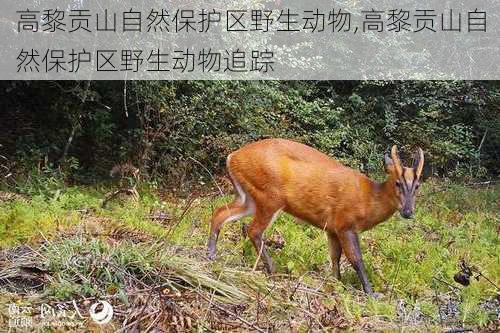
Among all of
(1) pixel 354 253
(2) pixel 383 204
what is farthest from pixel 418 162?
(1) pixel 354 253

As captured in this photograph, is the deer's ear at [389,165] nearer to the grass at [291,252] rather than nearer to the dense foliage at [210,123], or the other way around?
the grass at [291,252]

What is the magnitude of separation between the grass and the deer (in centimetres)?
29

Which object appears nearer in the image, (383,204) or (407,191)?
(407,191)

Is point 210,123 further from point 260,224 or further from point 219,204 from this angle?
point 260,224

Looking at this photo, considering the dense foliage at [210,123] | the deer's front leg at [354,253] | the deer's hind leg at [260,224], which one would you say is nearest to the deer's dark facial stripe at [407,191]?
the deer's front leg at [354,253]

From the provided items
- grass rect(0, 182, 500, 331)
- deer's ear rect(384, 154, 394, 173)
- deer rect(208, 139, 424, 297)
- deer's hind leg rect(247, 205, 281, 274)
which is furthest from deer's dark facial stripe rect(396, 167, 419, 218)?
deer's hind leg rect(247, 205, 281, 274)

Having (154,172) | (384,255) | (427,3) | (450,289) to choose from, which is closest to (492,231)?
(384,255)

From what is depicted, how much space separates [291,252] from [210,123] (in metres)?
5.91

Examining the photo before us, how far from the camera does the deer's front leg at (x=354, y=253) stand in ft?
17.7

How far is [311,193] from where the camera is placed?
19.1ft

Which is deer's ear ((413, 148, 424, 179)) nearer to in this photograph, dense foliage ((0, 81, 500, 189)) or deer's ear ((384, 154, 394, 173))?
deer's ear ((384, 154, 394, 173))

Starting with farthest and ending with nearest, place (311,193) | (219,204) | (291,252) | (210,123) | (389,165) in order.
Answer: (210,123), (219,204), (291,252), (311,193), (389,165)

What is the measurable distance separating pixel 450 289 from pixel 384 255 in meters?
1.04

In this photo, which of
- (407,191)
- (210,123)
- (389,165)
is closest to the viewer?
(407,191)
